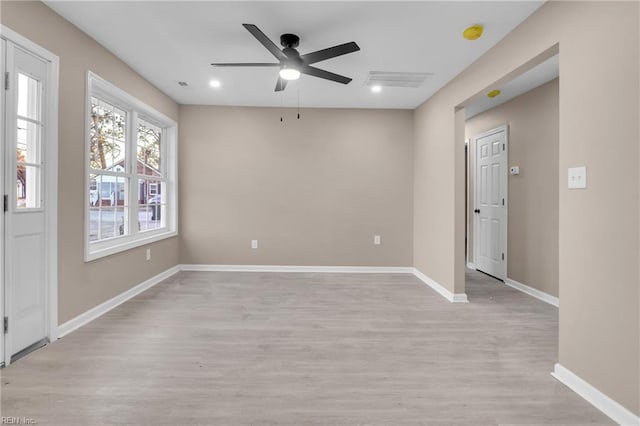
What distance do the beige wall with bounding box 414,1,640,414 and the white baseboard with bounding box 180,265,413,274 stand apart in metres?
2.97

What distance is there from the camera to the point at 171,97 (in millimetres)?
4473

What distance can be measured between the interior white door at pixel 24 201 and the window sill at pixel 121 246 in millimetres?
484

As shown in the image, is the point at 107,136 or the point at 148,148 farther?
the point at 148,148

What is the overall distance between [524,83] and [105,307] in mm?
5138

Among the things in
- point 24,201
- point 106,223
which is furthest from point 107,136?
point 24,201

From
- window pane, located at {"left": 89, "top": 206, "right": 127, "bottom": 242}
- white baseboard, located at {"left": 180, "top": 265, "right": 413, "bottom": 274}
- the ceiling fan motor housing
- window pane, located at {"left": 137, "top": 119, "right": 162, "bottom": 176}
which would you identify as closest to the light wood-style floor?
window pane, located at {"left": 89, "top": 206, "right": 127, "bottom": 242}

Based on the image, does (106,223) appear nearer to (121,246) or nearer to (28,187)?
(121,246)

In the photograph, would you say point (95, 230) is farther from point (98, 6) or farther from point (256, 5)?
point (256, 5)

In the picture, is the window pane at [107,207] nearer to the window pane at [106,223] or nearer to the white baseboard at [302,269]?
the window pane at [106,223]

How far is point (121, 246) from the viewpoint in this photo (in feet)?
11.1

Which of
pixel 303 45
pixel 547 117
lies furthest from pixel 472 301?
pixel 303 45

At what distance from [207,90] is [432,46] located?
2.78m

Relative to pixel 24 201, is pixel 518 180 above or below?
above

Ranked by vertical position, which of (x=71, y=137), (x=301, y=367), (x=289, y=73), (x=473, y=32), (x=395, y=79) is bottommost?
(x=301, y=367)
